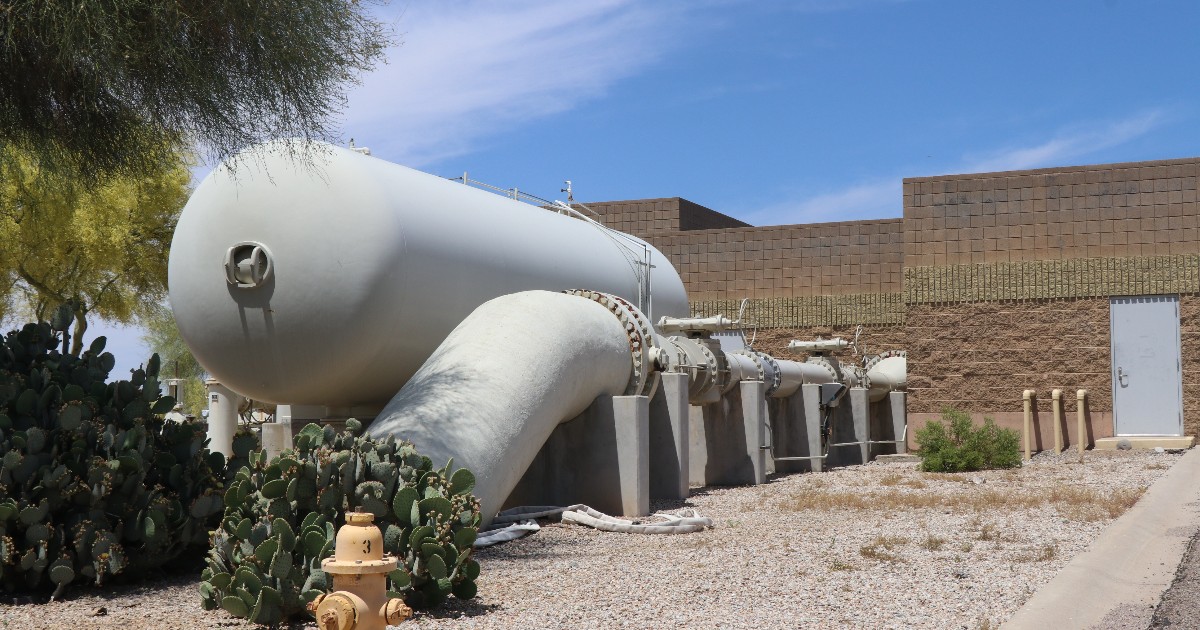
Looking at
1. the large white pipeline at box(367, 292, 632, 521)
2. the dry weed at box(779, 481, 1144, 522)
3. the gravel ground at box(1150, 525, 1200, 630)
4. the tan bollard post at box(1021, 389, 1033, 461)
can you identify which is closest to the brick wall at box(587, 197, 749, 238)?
the tan bollard post at box(1021, 389, 1033, 461)

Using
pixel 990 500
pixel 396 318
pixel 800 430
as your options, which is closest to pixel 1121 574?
pixel 990 500

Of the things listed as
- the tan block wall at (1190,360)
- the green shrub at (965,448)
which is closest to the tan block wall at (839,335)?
the tan block wall at (1190,360)

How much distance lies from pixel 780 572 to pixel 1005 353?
14.9 metres

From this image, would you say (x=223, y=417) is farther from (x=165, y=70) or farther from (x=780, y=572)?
(x=780, y=572)

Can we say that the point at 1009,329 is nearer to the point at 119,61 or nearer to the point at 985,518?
the point at 985,518

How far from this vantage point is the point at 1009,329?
69.9 feet

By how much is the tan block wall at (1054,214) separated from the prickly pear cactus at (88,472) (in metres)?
16.3

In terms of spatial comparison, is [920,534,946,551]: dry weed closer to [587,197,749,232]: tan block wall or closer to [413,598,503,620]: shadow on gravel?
[413,598,503,620]: shadow on gravel

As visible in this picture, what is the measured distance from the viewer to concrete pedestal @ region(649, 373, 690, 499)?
12.6 metres

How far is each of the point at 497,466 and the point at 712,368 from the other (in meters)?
5.98

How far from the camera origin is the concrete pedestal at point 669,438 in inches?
496

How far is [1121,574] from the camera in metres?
7.32

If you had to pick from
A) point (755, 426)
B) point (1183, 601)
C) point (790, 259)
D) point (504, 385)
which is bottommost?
point (1183, 601)

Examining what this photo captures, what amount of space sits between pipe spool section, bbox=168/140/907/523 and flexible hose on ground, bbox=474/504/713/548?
46 cm
